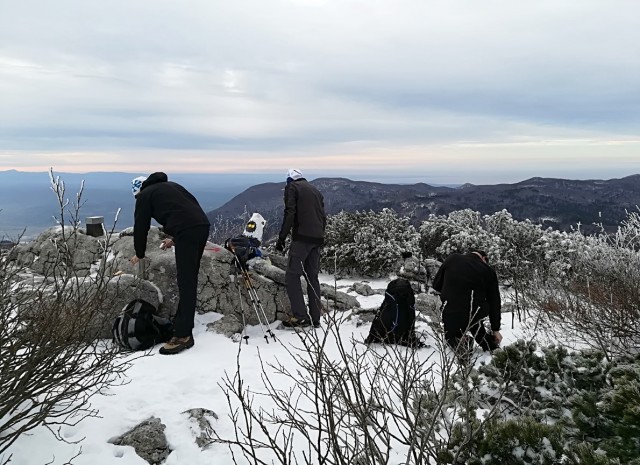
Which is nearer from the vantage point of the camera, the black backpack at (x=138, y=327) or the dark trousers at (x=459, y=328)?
the black backpack at (x=138, y=327)

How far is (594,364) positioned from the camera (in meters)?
3.73

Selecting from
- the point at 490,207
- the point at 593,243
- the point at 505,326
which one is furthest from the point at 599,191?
the point at 505,326

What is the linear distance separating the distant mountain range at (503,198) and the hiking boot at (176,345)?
78.8m

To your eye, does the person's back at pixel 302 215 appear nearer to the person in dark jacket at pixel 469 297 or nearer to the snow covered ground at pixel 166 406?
the snow covered ground at pixel 166 406

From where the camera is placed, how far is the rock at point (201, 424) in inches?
130

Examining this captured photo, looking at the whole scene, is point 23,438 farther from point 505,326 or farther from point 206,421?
point 505,326

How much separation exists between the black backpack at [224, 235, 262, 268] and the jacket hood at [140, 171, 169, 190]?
1.60 m

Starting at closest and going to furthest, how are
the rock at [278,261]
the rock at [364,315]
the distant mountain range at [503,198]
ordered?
the rock at [364,315], the rock at [278,261], the distant mountain range at [503,198]

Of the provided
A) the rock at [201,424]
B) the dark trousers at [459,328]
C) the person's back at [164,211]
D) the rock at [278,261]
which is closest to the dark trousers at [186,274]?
the person's back at [164,211]

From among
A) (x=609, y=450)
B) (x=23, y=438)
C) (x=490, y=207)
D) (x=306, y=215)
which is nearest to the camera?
(x=609, y=450)

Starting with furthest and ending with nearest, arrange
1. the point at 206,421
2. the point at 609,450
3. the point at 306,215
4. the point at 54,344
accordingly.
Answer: the point at 306,215, the point at 206,421, the point at 54,344, the point at 609,450

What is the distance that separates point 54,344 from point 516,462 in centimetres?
297

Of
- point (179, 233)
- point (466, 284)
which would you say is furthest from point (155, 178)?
point (466, 284)

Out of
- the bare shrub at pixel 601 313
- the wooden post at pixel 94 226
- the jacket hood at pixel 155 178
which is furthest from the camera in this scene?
the wooden post at pixel 94 226
